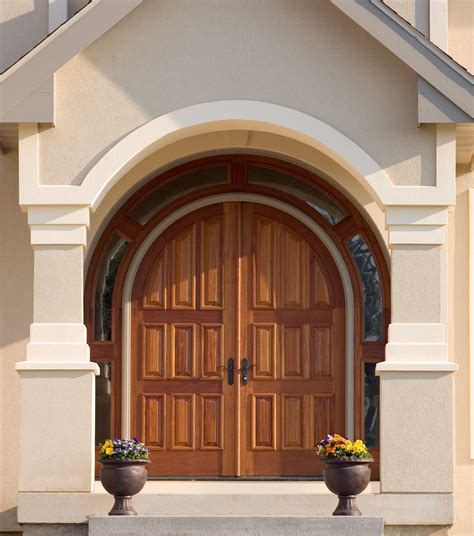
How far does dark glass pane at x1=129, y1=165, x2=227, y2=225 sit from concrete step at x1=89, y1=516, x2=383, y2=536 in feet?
11.8

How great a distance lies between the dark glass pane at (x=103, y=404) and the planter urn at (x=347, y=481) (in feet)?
9.63

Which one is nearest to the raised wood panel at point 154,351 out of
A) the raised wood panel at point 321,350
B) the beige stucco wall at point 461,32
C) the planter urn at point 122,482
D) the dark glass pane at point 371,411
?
the raised wood panel at point 321,350

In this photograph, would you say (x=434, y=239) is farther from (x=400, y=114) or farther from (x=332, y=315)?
(x=332, y=315)

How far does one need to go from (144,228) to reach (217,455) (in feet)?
7.77

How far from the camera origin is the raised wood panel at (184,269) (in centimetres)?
1376

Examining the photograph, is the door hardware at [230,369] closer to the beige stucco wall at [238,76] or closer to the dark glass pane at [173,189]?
the dark glass pane at [173,189]

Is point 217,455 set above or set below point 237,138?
below

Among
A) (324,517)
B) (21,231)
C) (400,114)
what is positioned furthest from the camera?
(21,231)

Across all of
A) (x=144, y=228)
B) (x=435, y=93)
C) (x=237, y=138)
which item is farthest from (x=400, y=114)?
(x=144, y=228)

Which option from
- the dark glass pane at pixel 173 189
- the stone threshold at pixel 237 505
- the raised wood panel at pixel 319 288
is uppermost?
the dark glass pane at pixel 173 189

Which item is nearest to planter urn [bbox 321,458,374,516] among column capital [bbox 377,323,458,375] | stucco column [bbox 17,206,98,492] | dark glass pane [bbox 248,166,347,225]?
column capital [bbox 377,323,458,375]

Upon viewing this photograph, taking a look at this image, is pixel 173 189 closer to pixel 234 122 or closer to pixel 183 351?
pixel 183 351

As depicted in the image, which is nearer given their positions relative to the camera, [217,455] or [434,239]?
[434,239]

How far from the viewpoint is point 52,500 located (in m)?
11.6
